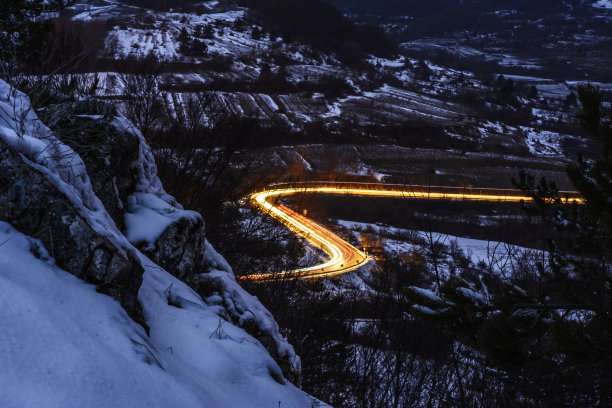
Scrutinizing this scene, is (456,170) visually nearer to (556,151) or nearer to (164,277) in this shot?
(556,151)

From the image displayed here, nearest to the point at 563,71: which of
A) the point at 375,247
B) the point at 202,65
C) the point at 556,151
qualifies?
the point at 556,151

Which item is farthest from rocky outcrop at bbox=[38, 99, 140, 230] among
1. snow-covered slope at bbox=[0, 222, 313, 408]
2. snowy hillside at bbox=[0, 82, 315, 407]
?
snow-covered slope at bbox=[0, 222, 313, 408]

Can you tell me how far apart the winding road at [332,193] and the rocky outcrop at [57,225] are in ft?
31.1

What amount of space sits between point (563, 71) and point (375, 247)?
147 meters

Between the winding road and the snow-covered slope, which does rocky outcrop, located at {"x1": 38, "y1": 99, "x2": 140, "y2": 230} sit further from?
the winding road

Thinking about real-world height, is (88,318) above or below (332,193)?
above

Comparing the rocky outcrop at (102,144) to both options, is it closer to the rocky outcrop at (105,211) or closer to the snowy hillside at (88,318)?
the rocky outcrop at (105,211)

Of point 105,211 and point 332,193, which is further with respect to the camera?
point 332,193

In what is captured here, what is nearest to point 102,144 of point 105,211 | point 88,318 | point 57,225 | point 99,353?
point 105,211

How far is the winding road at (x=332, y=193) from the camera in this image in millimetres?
18603

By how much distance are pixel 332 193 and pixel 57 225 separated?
116ft

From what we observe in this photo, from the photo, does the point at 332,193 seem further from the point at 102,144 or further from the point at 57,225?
the point at 57,225

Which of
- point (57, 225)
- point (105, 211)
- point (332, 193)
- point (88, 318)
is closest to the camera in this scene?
point (88, 318)

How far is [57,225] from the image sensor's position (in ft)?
8.32
